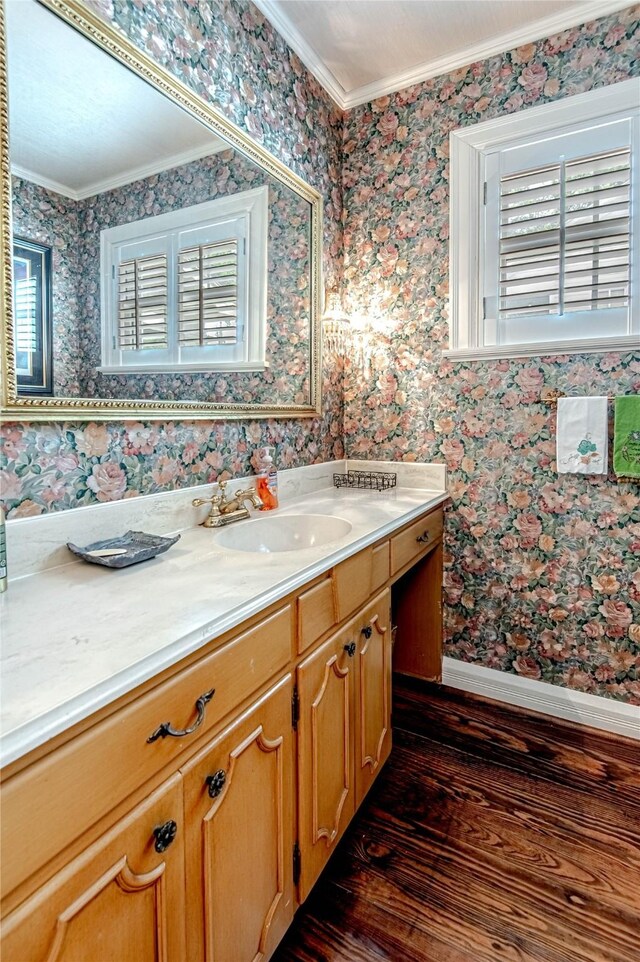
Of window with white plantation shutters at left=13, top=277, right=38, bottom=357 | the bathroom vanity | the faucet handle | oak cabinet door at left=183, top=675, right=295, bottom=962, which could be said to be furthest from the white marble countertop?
window with white plantation shutters at left=13, top=277, right=38, bottom=357

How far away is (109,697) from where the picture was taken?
64 cm

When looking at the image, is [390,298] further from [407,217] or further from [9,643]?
[9,643]

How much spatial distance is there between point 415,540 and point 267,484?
23.6 inches

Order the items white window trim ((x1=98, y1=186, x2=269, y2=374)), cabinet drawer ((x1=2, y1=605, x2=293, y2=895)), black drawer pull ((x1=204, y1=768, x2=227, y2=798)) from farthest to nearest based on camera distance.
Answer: white window trim ((x1=98, y1=186, x2=269, y2=374)) → black drawer pull ((x1=204, y1=768, x2=227, y2=798)) → cabinet drawer ((x1=2, y1=605, x2=293, y2=895))

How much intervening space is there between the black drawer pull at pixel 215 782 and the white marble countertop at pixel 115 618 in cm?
25

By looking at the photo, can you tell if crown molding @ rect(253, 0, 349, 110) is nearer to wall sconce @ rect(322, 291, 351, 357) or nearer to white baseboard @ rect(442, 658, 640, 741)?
wall sconce @ rect(322, 291, 351, 357)

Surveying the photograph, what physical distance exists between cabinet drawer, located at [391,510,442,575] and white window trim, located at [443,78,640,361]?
721 mm

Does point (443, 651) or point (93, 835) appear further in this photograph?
point (443, 651)

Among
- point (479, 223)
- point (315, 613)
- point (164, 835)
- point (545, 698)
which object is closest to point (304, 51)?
point (479, 223)

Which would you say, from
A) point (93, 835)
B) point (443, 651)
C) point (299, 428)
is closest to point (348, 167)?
point (299, 428)

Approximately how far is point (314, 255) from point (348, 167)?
1.83 ft

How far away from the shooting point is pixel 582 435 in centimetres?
187

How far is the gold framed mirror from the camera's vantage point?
1.10 metres

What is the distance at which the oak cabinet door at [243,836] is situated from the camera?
82cm
